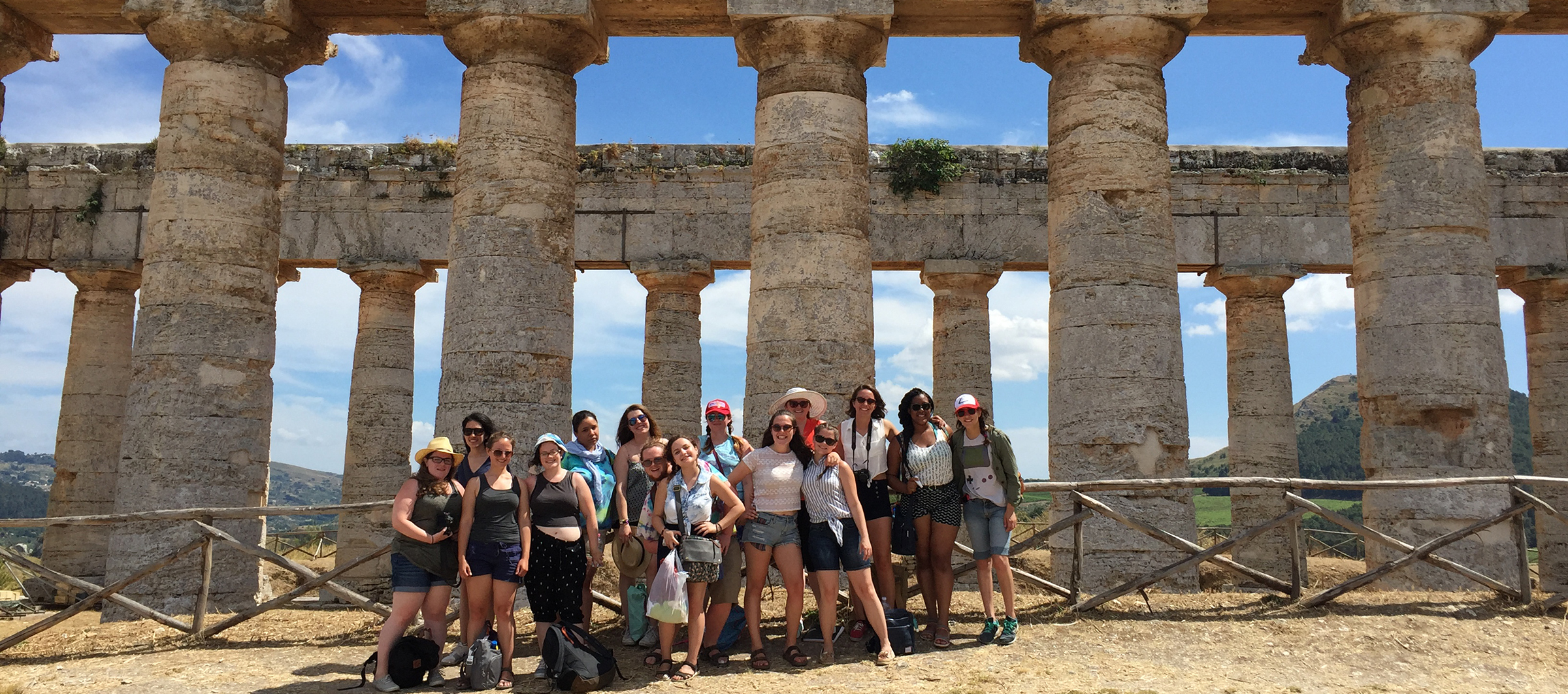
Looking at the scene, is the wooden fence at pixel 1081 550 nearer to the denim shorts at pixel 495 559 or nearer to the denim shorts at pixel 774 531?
the denim shorts at pixel 495 559

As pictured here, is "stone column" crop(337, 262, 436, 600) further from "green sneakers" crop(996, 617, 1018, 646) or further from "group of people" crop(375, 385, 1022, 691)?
"green sneakers" crop(996, 617, 1018, 646)

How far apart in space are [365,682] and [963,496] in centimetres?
483

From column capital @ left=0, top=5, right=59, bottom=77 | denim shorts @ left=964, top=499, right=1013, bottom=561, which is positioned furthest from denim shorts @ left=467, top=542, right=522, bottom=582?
column capital @ left=0, top=5, right=59, bottom=77

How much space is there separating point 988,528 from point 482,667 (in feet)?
13.2

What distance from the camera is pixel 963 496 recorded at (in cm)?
848

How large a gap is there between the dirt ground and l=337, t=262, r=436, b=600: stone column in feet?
24.6

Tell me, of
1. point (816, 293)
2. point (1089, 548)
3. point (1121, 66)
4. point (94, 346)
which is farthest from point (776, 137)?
point (94, 346)

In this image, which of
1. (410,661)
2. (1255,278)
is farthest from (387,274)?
(1255,278)

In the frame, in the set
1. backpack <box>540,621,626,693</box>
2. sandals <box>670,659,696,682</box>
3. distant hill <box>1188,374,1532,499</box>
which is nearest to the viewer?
backpack <box>540,621,626,693</box>

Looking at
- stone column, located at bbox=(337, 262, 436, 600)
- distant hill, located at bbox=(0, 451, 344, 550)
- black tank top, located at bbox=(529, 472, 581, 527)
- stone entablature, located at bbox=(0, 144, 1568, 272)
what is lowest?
distant hill, located at bbox=(0, 451, 344, 550)

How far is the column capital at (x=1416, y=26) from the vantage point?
11.6m

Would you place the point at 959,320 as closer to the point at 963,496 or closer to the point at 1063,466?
the point at 1063,466

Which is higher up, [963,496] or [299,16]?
[299,16]

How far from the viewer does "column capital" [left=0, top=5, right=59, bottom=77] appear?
12.5m
